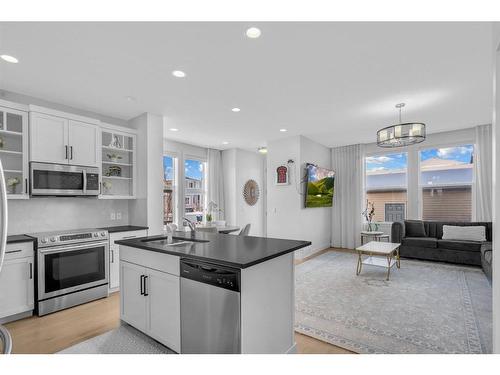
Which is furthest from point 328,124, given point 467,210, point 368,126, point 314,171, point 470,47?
point 467,210

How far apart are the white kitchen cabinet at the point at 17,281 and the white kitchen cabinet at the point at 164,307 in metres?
1.63

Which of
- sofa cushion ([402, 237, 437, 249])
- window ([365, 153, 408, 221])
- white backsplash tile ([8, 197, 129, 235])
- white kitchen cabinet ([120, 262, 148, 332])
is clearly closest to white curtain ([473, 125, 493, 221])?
sofa cushion ([402, 237, 437, 249])

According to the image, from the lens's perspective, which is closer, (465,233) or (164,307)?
(164,307)

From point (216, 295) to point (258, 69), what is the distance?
7.06 ft

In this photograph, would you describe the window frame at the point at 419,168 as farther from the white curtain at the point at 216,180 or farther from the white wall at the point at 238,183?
the white curtain at the point at 216,180

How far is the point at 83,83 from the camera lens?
116 inches

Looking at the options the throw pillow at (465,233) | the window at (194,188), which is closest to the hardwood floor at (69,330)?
the window at (194,188)

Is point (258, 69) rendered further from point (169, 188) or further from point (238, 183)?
point (238, 183)

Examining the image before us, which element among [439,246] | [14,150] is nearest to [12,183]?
[14,150]

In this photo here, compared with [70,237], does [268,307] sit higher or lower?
lower

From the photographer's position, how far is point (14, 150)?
3.21 m

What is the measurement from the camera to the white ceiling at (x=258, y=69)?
2.06 metres
